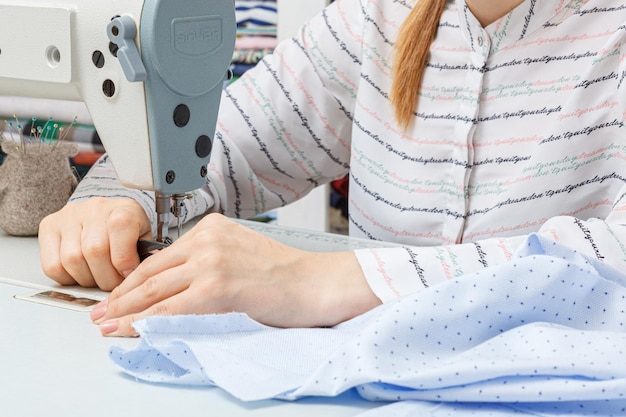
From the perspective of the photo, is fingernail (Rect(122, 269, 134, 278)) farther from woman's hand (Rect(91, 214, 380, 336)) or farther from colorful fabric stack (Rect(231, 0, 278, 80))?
colorful fabric stack (Rect(231, 0, 278, 80))

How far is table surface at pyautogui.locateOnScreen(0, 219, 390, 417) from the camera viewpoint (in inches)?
30.9

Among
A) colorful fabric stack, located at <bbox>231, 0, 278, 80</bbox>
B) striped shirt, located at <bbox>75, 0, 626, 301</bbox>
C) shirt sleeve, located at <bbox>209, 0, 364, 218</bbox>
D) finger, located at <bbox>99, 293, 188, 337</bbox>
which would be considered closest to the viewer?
finger, located at <bbox>99, 293, 188, 337</bbox>

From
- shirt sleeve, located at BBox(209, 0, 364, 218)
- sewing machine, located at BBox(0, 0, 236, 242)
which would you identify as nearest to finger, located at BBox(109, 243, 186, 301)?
sewing machine, located at BBox(0, 0, 236, 242)

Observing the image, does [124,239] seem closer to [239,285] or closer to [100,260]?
[100,260]

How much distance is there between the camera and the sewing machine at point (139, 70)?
1041mm

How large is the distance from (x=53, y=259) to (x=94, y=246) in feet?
0.22

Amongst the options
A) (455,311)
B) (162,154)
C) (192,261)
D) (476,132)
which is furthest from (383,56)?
(455,311)

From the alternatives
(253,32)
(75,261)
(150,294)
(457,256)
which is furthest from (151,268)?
(253,32)

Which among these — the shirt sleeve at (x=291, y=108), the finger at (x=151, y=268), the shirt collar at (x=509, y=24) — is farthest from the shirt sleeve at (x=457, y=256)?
the shirt sleeve at (x=291, y=108)

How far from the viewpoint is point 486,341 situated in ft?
2.69

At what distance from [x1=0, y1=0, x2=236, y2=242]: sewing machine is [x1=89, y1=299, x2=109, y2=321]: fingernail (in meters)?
0.15

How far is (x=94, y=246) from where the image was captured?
112cm

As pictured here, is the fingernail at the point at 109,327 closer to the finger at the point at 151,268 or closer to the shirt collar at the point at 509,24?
the finger at the point at 151,268

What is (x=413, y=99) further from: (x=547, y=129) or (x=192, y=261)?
(x=192, y=261)
